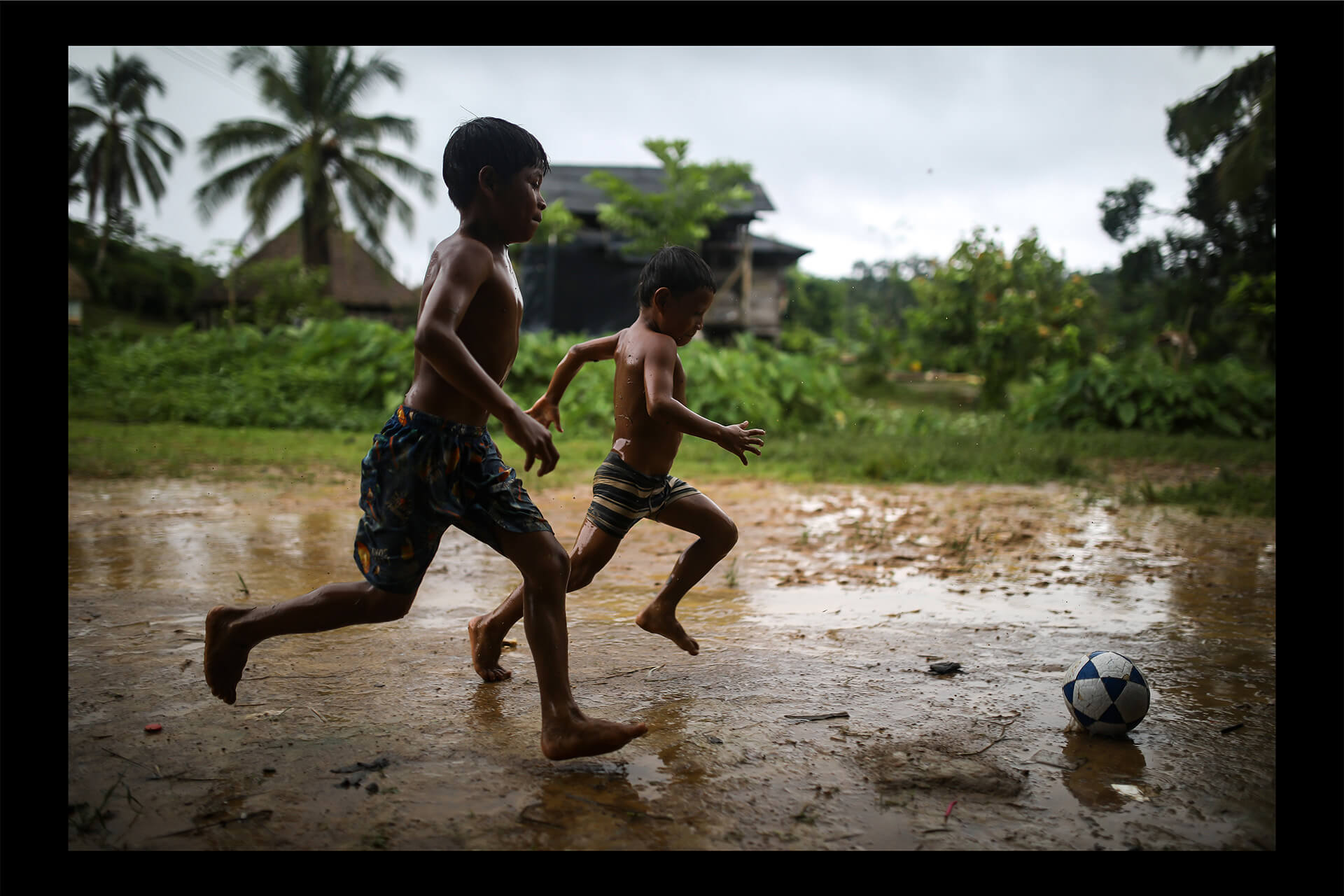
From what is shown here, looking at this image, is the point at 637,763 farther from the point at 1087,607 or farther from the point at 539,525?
the point at 1087,607

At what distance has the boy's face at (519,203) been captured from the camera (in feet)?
8.51

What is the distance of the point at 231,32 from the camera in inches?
91.2

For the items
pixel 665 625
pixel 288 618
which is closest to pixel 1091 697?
pixel 665 625

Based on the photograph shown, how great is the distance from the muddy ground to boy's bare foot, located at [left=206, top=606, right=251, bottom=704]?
131 millimetres

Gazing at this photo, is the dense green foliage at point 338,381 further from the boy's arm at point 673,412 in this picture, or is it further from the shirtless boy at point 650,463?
the boy's arm at point 673,412

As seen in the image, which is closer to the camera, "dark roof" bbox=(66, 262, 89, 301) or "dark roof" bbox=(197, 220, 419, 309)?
"dark roof" bbox=(66, 262, 89, 301)

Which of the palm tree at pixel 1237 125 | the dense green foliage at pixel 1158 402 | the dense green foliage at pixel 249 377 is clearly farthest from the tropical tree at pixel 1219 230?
the dense green foliage at pixel 249 377

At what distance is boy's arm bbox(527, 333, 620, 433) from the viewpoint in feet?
10.8

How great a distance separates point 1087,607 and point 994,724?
5.95 ft

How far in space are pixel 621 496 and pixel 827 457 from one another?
7.33 m

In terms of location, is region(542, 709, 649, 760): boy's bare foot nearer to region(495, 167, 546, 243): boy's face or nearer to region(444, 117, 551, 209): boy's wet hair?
region(495, 167, 546, 243): boy's face

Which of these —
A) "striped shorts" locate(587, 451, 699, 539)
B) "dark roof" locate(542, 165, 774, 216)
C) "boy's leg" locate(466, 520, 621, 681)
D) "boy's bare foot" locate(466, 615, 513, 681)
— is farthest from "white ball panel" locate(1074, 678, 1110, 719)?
"dark roof" locate(542, 165, 774, 216)

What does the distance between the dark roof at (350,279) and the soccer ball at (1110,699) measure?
94.0 feet
